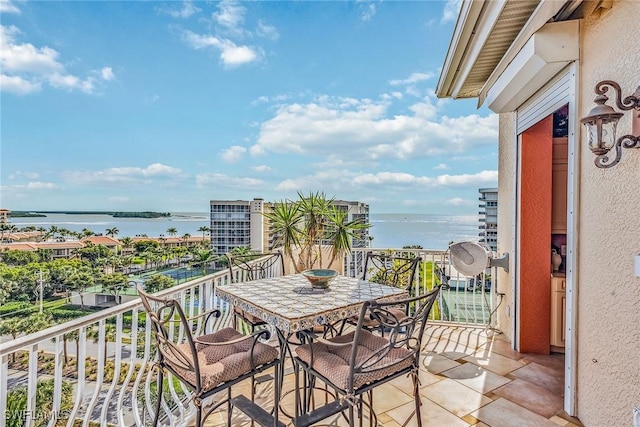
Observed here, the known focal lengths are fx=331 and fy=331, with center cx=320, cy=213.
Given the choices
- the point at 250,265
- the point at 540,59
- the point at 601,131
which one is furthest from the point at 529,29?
the point at 250,265

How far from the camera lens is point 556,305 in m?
3.50

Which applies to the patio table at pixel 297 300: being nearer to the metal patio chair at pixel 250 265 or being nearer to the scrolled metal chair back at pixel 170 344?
the scrolled metal chair back at pixel 170 344

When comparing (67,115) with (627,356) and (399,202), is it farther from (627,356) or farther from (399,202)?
(627,356)

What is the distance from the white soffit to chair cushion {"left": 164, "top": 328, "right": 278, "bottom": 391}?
110 inches

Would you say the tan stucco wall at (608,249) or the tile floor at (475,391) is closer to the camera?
the tan stucco wall at (608,249)

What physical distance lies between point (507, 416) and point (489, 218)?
2.71m

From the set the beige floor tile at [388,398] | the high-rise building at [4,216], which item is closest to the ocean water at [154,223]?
the high-rise building at [4,216]

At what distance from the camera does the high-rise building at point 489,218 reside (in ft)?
14.5

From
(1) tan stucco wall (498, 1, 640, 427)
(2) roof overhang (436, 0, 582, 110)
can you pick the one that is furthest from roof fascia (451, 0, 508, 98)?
(1) tan stucco wall (498, 1, 640, 427)

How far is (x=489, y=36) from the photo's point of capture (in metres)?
2.80

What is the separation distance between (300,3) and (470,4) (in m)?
4.03

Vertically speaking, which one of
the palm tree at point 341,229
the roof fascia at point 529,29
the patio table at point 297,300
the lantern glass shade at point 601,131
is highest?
the roof fascia at point 529,29

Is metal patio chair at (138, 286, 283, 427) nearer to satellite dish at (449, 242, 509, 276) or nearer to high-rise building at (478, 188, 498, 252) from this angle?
satellite dish at (449, 242, 509, 276)

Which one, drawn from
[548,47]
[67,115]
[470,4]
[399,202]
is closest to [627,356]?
[548,47]
